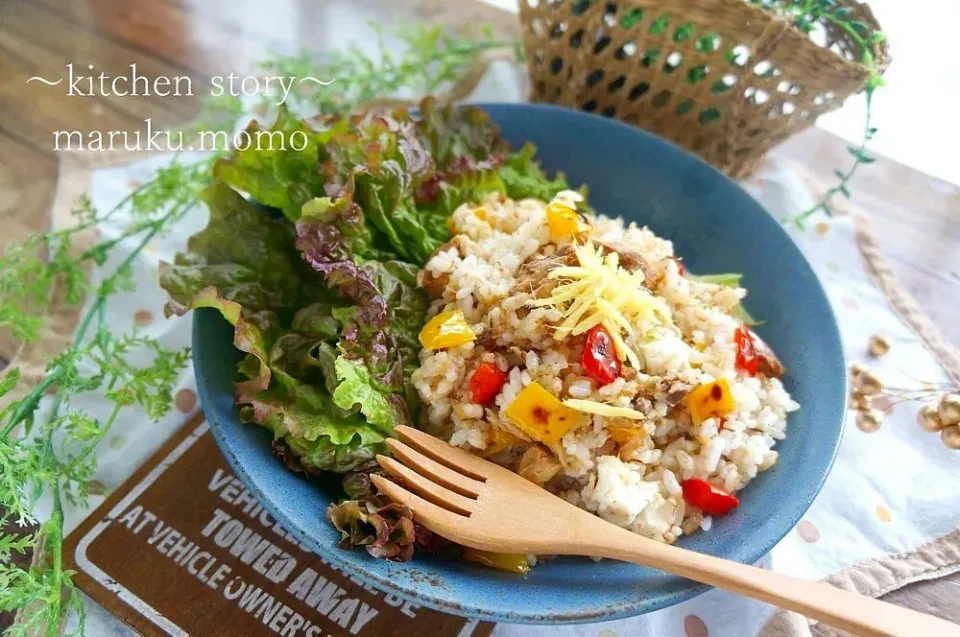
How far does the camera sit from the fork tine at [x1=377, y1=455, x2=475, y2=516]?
5.65ft

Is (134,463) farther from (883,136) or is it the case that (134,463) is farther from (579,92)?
(883,136)

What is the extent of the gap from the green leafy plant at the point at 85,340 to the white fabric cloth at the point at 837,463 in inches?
2.5

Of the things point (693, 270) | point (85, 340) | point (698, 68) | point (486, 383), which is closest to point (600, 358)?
point (486, 383)

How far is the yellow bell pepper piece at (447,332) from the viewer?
6.30ft

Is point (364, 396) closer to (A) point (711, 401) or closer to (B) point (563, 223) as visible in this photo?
(B) point (563, 223)

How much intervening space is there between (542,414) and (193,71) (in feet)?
8.22

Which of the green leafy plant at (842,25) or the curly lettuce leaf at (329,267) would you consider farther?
the green leafy plant at (842,25)

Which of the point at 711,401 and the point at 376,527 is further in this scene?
the point at 711,401

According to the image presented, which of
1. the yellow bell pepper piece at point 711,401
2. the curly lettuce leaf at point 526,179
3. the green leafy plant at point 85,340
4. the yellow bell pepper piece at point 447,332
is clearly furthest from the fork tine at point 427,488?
the curly lettuce leaf at point 526,179

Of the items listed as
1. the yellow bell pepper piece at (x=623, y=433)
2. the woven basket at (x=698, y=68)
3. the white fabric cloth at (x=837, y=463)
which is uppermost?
the woven basket at (x=698, y=68)

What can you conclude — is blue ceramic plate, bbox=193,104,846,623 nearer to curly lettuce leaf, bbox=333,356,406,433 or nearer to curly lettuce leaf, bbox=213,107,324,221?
curly lettuce leaf, bbox=333,356,406,433

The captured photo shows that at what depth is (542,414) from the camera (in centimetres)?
180

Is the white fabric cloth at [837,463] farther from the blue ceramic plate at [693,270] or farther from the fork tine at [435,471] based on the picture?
the fork tine at [435,471]

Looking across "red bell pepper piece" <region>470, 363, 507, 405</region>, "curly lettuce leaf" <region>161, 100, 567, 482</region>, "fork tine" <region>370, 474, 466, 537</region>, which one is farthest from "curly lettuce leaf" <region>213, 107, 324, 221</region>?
"fork tine" <region>370, 474, 466, 537</region>
